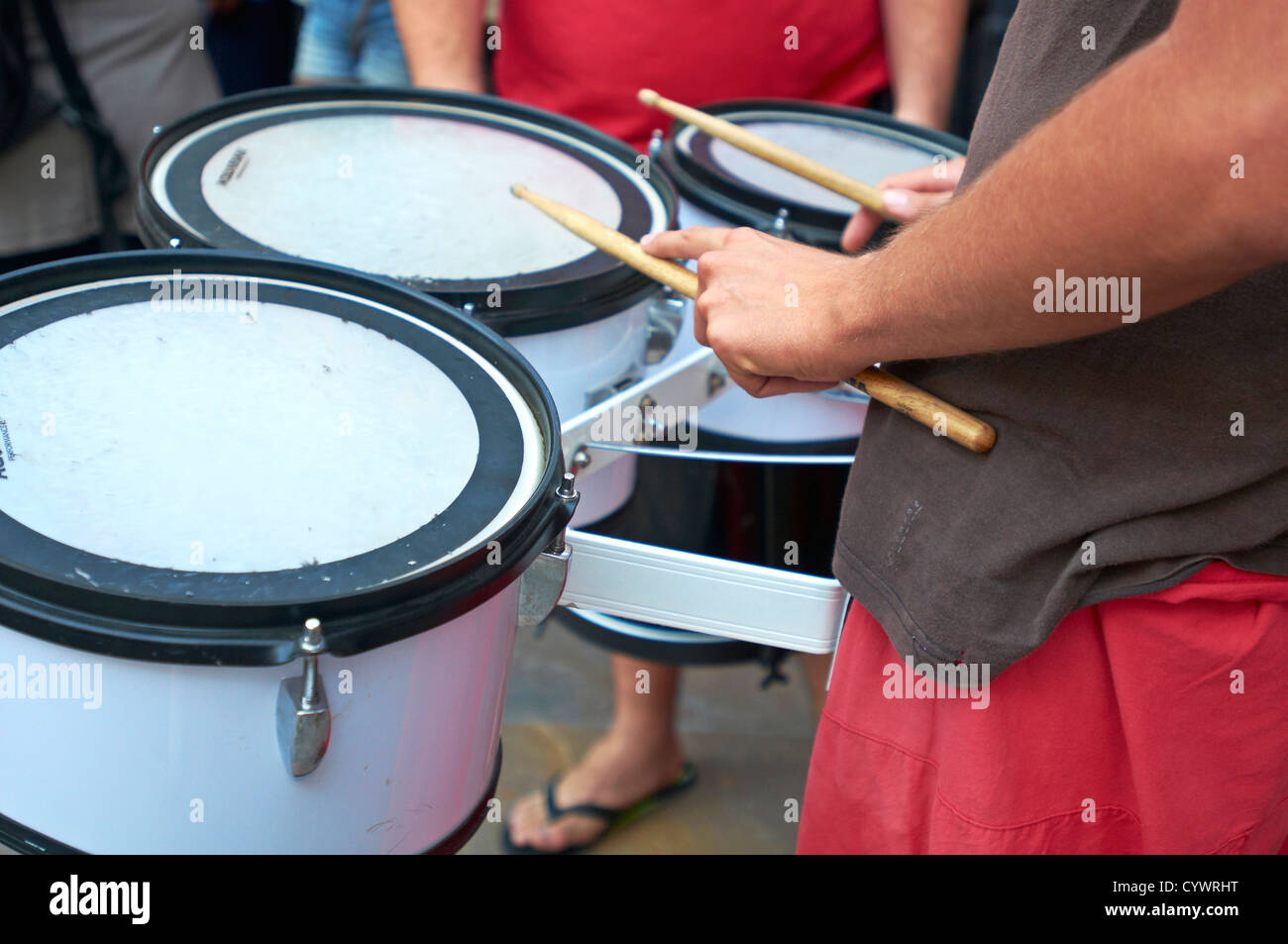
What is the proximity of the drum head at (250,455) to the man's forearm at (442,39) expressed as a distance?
0.92 metres

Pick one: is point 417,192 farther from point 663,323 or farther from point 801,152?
point 801,152

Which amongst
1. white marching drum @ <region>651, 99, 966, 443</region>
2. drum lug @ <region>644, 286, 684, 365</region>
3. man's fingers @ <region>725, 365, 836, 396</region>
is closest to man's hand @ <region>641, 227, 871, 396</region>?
man's fingers @ <region>725, 365, 836, 396</region>

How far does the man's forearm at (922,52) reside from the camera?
2020 millimetres

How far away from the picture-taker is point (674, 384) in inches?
51.4

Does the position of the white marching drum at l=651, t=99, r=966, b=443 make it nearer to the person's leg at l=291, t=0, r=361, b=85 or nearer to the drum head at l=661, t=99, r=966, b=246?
the drum head at l=661, t=99, r=966, b=246

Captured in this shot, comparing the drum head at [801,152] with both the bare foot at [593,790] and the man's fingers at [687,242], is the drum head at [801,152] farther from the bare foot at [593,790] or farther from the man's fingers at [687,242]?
the bare foot at [593,790]

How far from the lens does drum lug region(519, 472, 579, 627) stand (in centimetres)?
99

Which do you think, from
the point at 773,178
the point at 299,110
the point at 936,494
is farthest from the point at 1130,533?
the point at 299,110

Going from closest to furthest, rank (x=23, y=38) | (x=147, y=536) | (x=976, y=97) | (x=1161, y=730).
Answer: (x=147, y=536)
(x=1161, y=730)
(x=23, y=38)
(x=976, y=97)

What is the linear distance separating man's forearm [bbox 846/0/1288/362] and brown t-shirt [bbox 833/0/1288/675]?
119 mm

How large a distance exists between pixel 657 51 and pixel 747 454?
31.1 inches

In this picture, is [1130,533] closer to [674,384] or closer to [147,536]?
[674,384]

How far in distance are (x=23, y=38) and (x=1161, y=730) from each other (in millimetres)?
2031

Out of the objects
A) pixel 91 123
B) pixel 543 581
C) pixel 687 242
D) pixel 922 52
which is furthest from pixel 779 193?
pixel 91 123
